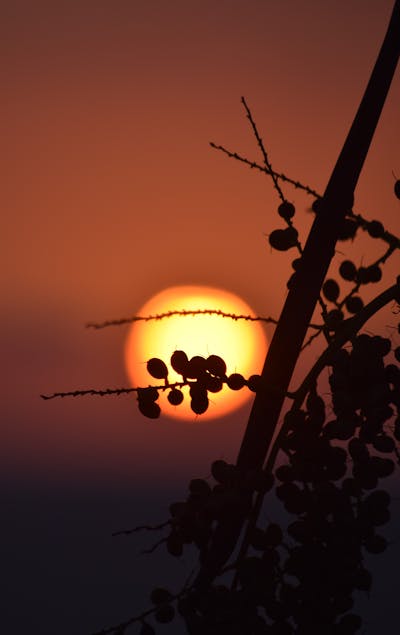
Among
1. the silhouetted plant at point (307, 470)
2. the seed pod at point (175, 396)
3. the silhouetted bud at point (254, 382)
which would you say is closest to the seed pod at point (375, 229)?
the silhouetted plant at point (307, 470)

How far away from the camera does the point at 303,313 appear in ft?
4.91

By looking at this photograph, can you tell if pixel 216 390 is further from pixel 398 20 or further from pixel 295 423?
pixel 398 20

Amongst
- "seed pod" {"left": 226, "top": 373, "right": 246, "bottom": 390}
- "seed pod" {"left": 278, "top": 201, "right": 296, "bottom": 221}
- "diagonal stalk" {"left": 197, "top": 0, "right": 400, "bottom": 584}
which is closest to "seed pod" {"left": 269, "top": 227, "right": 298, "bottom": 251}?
"seed pod" {"left": 278, "top": 201, "right": 296, "bottom": 221}

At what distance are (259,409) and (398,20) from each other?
2.40 ft

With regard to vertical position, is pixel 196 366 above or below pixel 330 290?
below

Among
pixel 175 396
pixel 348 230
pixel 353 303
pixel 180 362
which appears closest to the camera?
pixel 180 362

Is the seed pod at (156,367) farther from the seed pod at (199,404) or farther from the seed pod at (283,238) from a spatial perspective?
the seed pod at (283,238)

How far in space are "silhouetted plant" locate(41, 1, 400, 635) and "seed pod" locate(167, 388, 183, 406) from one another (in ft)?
0.18

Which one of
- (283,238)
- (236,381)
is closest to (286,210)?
(283,238)

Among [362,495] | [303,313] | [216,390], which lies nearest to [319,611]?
[362,495]

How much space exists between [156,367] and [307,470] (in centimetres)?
37

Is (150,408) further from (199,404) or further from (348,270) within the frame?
(348,270)

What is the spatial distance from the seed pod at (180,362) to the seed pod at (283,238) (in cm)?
32

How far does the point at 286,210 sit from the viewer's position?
183 centimetres
